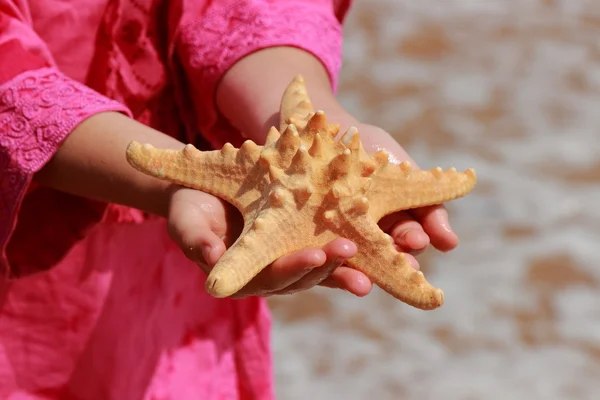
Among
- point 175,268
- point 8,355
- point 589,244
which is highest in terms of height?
point 589,244

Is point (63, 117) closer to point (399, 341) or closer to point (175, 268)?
point (175, 268)

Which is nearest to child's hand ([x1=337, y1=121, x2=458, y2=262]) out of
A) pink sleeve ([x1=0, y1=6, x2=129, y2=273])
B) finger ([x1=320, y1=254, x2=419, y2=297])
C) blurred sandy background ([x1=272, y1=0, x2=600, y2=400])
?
finger ([x1=320, y1=254, x2=419, y2=297])

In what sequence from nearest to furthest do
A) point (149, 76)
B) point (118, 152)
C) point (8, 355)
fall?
1. point (118, 152)
2. point (149, 76)
3. point (8, 355)

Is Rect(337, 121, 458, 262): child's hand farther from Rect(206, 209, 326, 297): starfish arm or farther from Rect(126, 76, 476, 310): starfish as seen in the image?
Rect(206, 209, 326, 297): starfish arm

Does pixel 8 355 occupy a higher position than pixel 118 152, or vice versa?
pixel 118 152

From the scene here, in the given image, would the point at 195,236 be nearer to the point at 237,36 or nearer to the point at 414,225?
the point at 414,225

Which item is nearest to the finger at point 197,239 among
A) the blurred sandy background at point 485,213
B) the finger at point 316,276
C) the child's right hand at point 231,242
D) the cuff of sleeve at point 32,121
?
→ the child's right hand at point 231,242

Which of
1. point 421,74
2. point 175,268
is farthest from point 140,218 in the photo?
point 421,74
